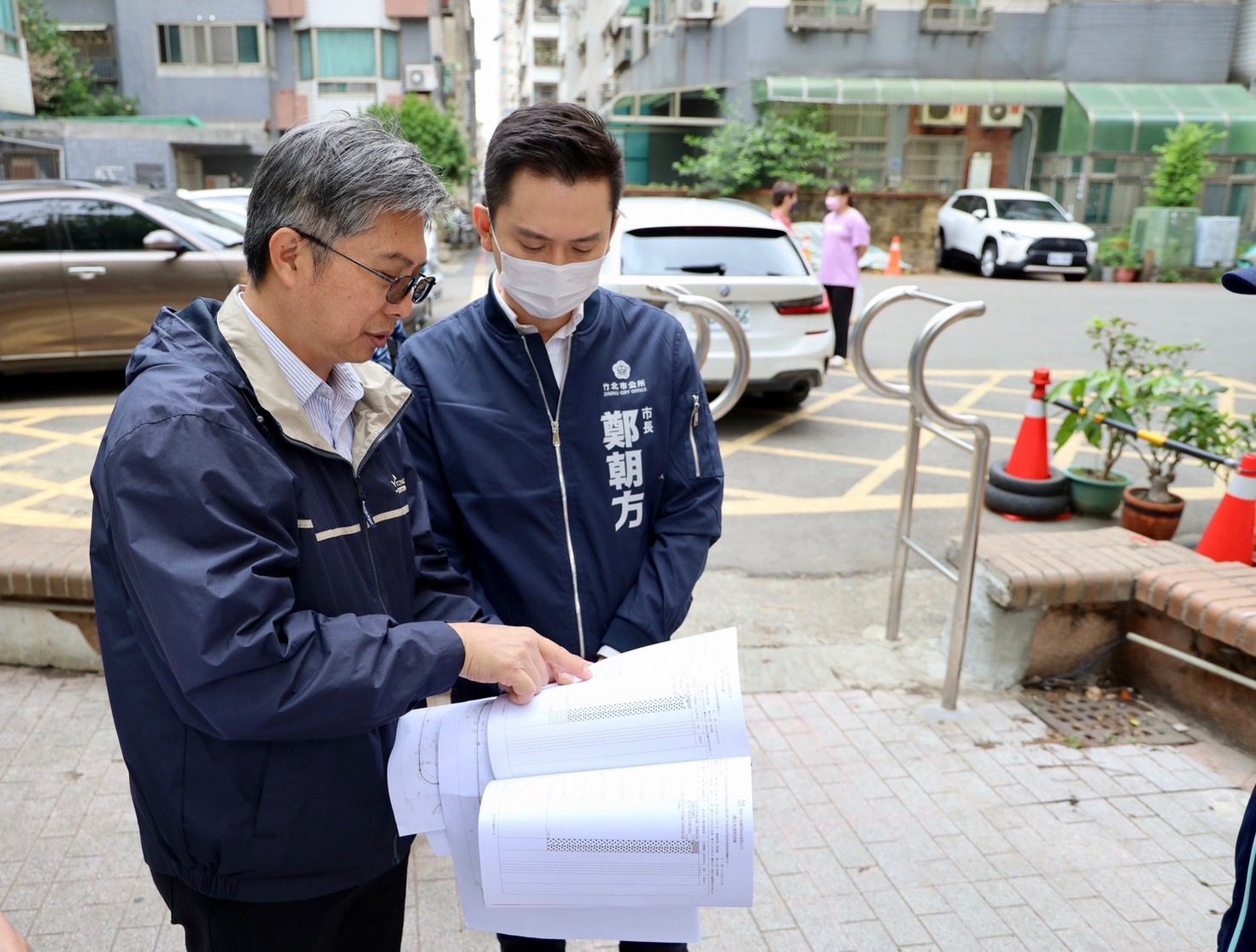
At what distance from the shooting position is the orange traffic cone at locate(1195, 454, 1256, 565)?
4410mm

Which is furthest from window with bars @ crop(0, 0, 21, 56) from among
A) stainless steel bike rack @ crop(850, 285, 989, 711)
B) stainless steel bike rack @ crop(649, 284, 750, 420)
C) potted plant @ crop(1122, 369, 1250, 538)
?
potted plant @ crop(1122, 369, 1250, 538)

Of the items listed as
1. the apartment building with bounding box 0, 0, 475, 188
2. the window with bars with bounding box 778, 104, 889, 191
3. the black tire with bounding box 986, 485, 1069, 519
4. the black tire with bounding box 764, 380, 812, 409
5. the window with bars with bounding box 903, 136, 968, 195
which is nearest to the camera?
the black tire with bounding box 986, 485, 1069, 519

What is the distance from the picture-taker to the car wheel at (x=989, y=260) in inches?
731

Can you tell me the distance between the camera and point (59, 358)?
766 centimetres

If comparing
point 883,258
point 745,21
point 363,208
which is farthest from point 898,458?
point 745,21

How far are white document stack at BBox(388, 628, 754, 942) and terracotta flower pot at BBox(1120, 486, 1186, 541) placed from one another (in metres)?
4.34

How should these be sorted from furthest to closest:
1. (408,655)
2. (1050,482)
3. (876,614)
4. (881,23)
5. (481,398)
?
(881,23) → (1050,482) → (876,614) → (481,398) → (408,655)

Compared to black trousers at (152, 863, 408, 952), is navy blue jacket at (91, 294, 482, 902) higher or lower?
higher

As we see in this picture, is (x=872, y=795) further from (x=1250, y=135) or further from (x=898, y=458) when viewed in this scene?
(x=1250, y=135)

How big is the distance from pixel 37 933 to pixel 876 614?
319cm

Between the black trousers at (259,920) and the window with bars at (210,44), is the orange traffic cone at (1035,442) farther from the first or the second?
the window with bars at (210,44)

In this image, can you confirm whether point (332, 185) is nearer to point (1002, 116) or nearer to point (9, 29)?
point (9, 29)

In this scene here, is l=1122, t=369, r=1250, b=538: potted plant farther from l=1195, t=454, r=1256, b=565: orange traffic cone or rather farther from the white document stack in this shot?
the white document stack

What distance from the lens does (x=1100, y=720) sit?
3430 mm
